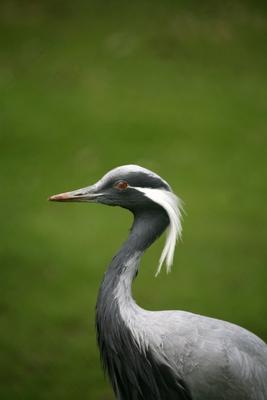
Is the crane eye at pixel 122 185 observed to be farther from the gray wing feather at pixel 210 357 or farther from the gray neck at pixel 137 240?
the gray wing feather at pixel 210 357

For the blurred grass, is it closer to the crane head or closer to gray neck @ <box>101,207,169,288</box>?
gray neck @ <box>101,207,169,288</box>

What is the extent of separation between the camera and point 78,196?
4266 mm

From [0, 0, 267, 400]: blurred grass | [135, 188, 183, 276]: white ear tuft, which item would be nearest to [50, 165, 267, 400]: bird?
[135, 188, 183, 276]: white ear tuft

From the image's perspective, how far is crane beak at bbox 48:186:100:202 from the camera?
4258mm

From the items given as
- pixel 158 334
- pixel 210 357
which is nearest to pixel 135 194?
pixel 158 334

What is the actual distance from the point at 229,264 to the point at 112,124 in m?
2.64

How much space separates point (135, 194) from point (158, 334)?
26.7 inches

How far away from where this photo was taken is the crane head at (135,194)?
13.9 ft

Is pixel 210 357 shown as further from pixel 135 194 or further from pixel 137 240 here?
pixel 135 194

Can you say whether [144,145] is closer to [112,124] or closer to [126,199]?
[112,124]

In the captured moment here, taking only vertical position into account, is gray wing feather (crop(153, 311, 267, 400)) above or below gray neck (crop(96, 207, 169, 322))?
below

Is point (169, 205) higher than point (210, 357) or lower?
higher

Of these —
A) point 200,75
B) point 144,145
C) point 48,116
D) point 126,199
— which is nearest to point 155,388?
point 126,199

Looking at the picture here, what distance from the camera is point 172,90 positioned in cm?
1019
